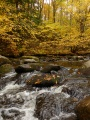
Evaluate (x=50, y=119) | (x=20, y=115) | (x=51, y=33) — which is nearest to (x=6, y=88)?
(x=20, y=115)

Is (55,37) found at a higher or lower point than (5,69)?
higher

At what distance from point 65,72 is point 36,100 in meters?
3.23

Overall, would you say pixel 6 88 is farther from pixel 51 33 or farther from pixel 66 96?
pixel 51 33

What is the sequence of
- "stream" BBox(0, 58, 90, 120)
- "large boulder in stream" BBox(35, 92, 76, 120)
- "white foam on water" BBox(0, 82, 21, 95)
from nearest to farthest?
"large boulder in stream" BBox(35, 92, 76, 120) → "stream" BBox(0, 58, 90, 120) → "white foam on water" BBox(0, 82, 21, 95)

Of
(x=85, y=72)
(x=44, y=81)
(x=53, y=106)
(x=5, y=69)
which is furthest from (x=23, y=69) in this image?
(x=53, y=106)

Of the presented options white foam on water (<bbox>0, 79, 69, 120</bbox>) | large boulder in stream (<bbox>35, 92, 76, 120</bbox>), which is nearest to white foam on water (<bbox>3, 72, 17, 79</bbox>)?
white foam on water (<bbox>0, 79, 69, 120</bbox>)

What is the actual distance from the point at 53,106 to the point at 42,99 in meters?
0.57

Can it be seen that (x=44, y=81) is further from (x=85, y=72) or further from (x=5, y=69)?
(x=5, y=69)

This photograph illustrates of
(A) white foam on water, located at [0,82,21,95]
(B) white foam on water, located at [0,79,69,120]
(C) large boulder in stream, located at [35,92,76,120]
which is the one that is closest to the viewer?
(C) large boulder in stream, located at [35,92,76,120]

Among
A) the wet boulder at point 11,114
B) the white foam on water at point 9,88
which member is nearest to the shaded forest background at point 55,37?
the white foam on water at point 9,88

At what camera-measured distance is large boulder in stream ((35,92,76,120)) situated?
5.36m

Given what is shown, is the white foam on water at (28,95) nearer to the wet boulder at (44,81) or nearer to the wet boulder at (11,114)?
the wet boulder at (11,114)

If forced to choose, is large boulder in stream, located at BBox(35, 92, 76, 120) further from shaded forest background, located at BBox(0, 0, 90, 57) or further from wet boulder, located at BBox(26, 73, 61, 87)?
shaded forest background, located at BBox(0, 0, 90, 57)

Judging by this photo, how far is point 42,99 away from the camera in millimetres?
6211
